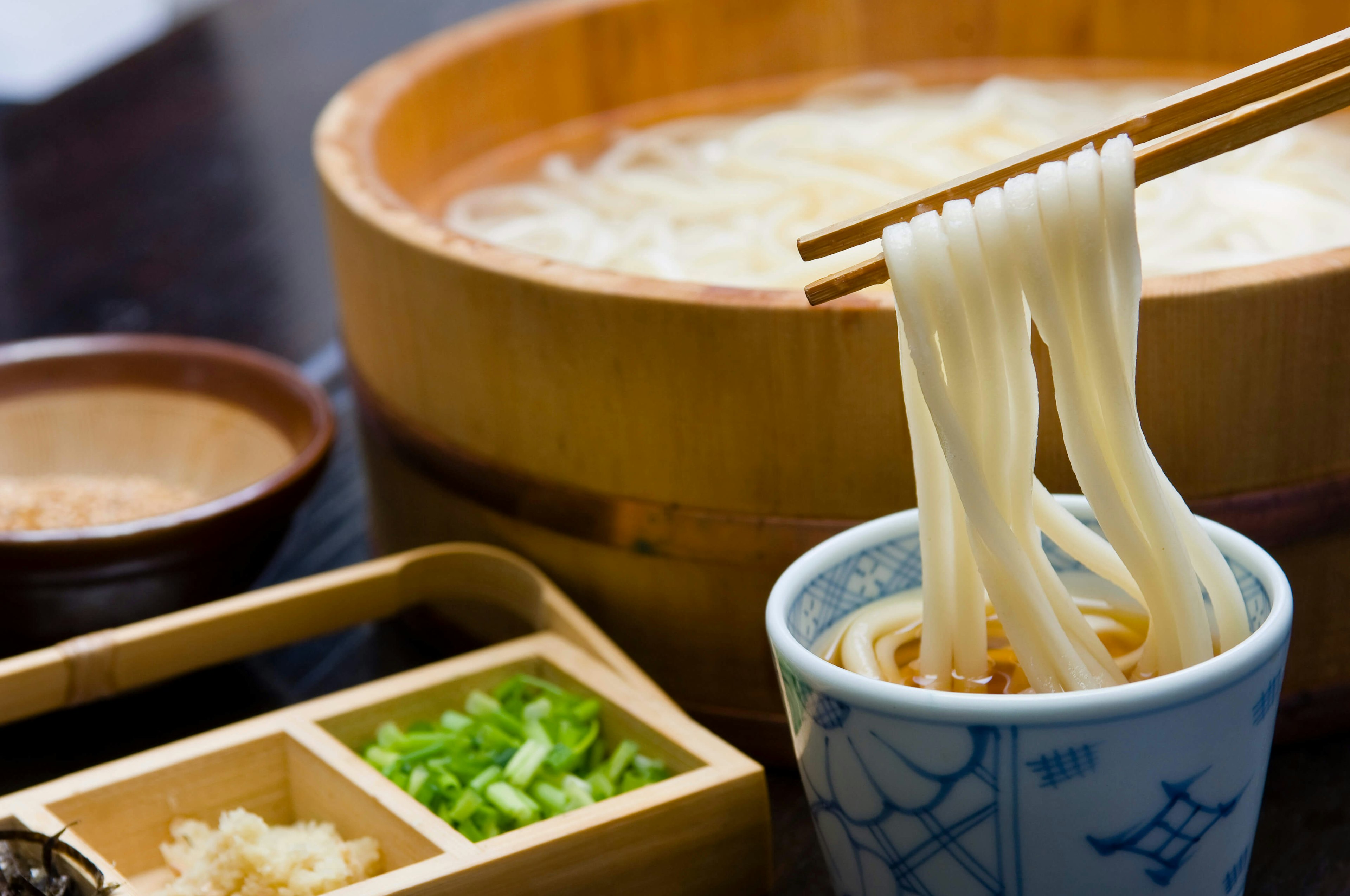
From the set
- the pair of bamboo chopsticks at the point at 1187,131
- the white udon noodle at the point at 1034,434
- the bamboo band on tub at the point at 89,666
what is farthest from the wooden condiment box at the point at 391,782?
the pair of bamboo chopsticks at the point at 1187,131

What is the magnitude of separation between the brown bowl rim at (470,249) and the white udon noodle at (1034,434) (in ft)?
0.90

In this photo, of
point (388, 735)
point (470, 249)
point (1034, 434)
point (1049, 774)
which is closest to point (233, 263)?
point (470, 249)

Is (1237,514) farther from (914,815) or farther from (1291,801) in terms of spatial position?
(914,815)

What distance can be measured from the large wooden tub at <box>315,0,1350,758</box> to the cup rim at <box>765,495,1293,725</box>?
11.7 inches

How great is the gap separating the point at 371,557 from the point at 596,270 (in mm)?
743

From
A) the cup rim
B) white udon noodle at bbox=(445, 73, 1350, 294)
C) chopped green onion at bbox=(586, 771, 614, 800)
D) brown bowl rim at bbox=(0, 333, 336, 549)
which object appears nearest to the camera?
the cup rim

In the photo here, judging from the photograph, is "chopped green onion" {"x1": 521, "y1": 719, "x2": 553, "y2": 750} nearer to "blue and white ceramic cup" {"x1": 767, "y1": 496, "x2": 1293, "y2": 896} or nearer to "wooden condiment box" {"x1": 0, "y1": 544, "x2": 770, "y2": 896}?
"wooden condiment box" {"x1": 0, "y1": 544, "x2": 770, "y2": 896}

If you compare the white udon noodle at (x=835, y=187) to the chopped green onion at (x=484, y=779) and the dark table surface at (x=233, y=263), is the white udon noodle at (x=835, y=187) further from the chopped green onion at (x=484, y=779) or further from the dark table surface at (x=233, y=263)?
the chopped green onion at (x=484, y=779)

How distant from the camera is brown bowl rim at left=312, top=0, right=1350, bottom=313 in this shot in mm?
1241

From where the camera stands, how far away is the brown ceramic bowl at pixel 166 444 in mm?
1580

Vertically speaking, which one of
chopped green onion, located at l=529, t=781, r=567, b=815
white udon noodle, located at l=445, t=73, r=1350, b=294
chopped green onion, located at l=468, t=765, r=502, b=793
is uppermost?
white udon noodle, located at l=445, t=73, r=1350, b=294

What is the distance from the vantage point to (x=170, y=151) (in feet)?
12.3

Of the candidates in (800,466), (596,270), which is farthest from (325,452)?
(800,466)

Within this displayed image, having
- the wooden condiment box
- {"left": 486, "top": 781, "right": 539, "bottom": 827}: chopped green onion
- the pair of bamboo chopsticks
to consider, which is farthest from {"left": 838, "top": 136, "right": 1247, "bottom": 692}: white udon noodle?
{"left": 486, "top": 781, "right": 539, "bottom": 827}: chopped green onion
